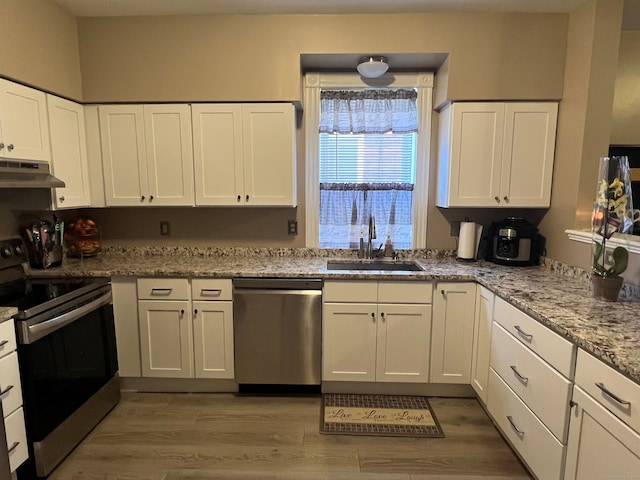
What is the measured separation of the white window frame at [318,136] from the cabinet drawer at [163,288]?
1.06m

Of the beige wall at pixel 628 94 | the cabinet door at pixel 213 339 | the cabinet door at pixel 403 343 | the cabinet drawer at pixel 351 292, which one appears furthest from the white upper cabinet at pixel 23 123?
Result: the beige wall at pixel 628 94

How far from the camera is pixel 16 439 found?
1.76 metres

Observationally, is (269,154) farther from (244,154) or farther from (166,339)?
(166,339)

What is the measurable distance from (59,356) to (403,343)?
6.81ft

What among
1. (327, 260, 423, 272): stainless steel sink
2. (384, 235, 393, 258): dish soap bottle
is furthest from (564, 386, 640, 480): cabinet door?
(384, 235, 393, 258): dish soap bottle

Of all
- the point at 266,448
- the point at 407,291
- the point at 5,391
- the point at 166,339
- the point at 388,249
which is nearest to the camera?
the point at 5,391

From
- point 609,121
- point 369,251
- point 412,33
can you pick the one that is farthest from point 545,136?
point 369,251

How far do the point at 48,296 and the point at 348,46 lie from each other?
2.44 meters

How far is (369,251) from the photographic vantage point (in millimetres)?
3033

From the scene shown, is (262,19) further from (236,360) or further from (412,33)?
(236,360)

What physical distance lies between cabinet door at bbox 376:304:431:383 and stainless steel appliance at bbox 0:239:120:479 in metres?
1.83

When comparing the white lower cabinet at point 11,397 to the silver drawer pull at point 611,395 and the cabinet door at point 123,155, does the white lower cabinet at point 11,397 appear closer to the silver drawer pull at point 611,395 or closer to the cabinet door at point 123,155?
the cabinet door at point 123,155

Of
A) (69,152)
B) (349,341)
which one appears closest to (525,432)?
(349,341)

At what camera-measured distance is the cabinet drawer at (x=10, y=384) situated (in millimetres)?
1694
